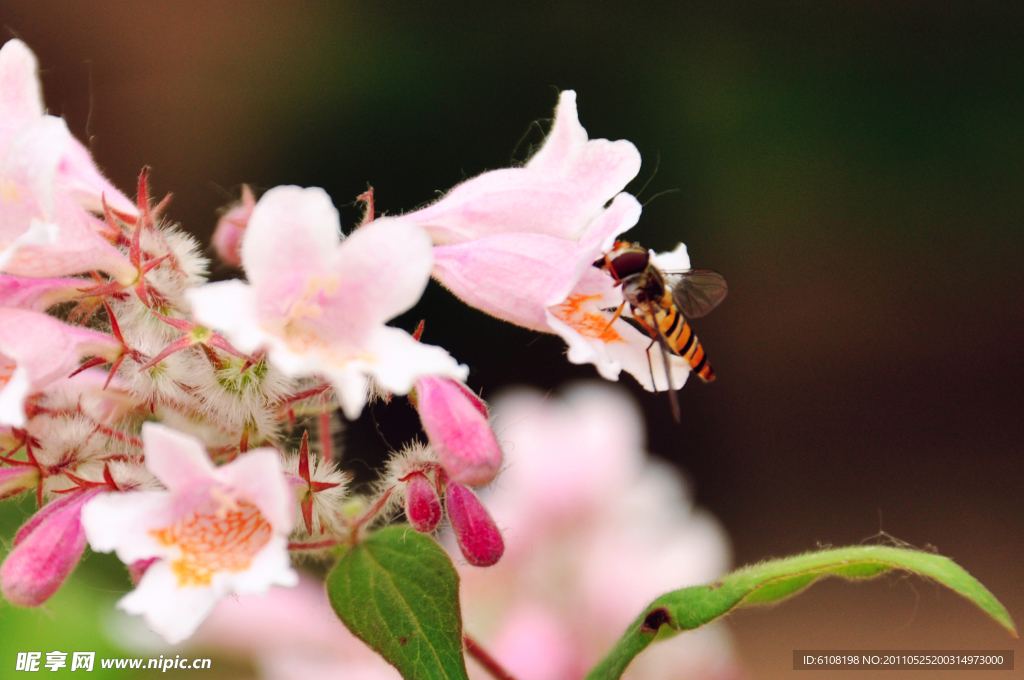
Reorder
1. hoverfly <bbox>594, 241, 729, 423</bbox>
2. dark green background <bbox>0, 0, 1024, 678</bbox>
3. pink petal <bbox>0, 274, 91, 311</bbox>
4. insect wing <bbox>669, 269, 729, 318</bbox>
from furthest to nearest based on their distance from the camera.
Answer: dark green background <bbox>0, 0, 1024, 678</bbox> < insect wing <bbox>669, 269, 729, 318</bbox> < hoverfly <bbox>594, 241, 729, 423</bbox> < pink petal <bbox>0, 274, 91, 311</bbox>

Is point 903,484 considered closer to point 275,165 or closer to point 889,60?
point 889,60

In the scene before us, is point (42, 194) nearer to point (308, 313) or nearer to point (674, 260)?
point (308, 313)

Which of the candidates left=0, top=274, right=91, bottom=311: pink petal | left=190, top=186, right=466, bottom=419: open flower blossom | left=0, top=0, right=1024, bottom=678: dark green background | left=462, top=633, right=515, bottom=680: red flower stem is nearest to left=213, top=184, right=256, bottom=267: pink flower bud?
left=0, top=274, right=91, bottom=311: pink petal

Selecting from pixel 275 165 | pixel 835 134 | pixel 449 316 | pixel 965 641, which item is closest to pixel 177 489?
pixel 449 316

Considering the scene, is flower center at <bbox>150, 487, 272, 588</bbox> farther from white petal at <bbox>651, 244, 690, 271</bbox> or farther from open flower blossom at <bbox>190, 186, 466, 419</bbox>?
white petal at <bbox>651, 244, 690, 271</bbox>

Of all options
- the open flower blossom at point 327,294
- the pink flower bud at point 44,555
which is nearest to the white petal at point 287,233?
the open flower blossom at point 327,294

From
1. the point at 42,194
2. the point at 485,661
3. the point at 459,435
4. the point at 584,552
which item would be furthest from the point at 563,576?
the point at 42,194
